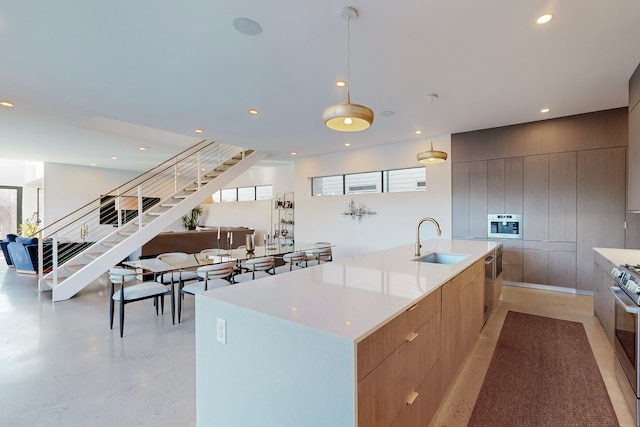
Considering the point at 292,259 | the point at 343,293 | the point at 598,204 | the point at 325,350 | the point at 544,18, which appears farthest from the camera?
the point at 598,204

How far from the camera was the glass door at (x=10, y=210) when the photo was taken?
32.5ft

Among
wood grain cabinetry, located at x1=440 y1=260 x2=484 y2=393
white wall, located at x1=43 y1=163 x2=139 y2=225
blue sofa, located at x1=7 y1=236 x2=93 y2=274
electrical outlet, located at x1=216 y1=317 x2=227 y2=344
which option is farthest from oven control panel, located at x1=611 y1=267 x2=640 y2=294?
white wall, located at x1=43 y1=163 x2=139 y2=225

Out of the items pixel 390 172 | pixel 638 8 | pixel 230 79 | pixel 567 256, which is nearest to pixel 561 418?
pixel 638 8

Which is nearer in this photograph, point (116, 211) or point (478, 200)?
point (478, 200)

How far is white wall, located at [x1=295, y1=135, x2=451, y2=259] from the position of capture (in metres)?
6.14

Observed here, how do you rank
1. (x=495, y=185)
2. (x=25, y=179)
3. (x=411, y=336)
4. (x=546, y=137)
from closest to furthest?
(x=411, y=336) → (x=546, y=137) → (x=495, y=185) → (x=25, y=179)

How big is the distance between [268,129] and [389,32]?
334 centimetres

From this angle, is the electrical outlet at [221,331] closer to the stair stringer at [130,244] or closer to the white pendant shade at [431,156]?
the white pendant shade at [431,156]

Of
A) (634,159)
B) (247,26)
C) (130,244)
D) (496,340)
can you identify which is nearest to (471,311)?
(496,340)

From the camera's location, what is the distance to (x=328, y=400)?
3.73 feet

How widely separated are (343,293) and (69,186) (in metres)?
11.0

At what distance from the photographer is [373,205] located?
706 cm

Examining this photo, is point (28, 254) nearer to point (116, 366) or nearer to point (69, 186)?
point (69, 186)

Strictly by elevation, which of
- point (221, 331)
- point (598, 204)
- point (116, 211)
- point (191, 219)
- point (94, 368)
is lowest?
point (94, 368)
